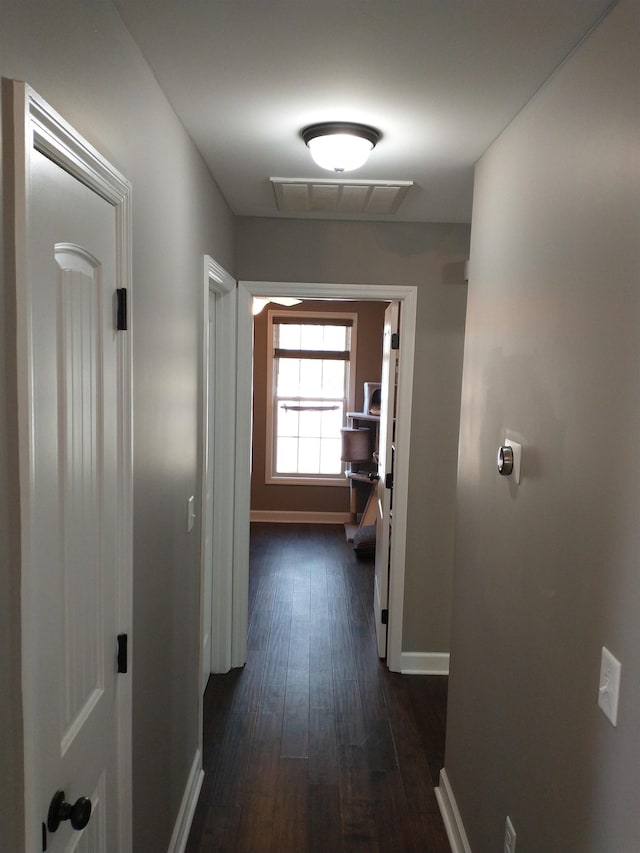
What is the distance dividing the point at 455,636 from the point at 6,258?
7.15ft

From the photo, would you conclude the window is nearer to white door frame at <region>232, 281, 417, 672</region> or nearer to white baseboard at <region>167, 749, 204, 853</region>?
white door frame at <region>232, 281, 417, 672</region>

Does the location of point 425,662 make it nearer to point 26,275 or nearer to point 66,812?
point 66,812

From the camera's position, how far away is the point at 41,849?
1123 mm

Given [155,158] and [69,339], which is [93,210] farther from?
[155,158]

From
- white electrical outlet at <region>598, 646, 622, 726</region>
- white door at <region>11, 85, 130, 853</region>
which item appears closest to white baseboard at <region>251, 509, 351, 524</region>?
white door at <region>11, 85, 130, 853</region>

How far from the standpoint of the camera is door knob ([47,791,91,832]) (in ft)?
3.96

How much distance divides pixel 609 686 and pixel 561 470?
1.60ft

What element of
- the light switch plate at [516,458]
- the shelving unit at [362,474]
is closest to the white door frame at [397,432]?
the light switch plate at [516,458]

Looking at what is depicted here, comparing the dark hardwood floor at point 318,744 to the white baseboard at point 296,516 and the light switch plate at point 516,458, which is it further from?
the white baseboard at point 296,516

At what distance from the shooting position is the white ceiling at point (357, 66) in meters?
1.42

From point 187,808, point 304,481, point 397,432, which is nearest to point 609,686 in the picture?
point 187,808

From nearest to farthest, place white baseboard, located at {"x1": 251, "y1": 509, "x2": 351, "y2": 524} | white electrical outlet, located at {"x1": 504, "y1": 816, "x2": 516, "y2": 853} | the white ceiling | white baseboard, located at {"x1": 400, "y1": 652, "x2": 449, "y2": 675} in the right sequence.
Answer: the white ceiling, white electrical outlet, located at {"x1": 504, "y1": 816, "x2": 516, "y2": 853}, white baseboard, located at {"x1": 400, "y1": 652, "x2": 449, "y2": 675}, white baseboard, located at {"x1": 251, "y1": 509, "x2": 351, "y2": 524}

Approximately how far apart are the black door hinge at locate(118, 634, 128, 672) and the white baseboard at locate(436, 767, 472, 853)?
1426 mm

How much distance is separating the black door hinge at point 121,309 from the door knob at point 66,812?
3.20ft
